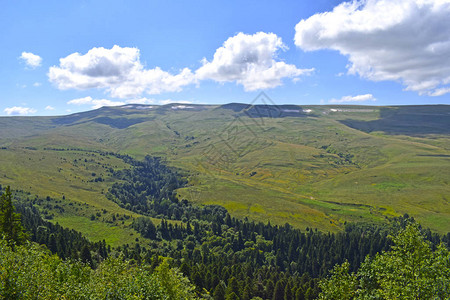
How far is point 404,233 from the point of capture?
44500 millimetres

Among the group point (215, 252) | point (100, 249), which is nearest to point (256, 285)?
point (215, 252)

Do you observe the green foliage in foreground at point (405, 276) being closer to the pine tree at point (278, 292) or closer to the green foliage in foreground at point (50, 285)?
the green foliage in foreground at point (50, 285)

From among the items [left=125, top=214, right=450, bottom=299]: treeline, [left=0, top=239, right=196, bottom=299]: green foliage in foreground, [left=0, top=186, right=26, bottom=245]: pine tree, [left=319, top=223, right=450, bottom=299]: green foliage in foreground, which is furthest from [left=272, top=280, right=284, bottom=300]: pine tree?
[left=0, top=186, right=26, bottom=245]: pine tree

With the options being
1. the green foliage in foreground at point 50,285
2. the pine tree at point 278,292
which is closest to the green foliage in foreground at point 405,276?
the green foliage in foreground at point 50,285

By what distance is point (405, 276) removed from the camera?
37.2 m

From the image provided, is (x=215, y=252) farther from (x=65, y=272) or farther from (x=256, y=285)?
(x=65, y=272)

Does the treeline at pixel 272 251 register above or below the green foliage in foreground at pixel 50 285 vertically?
below

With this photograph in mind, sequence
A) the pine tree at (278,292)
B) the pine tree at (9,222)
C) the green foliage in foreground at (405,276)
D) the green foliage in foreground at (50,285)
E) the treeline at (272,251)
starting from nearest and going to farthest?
the green foliage in foreground at (50,285) → the green foliage in foreground at (405,276) → the pine tree at (9,222) → the pine tree at (278,292) → the treeline at (272,251)

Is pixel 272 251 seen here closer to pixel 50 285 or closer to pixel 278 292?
pixel 278 292

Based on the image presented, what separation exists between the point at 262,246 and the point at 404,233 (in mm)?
150818

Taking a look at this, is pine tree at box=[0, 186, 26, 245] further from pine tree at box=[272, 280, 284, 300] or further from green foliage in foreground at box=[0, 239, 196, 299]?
pine tree at box=[272, 280, 284, 300]

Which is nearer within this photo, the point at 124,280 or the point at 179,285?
the point at 124,280

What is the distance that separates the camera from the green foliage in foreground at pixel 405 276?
30.7 metres

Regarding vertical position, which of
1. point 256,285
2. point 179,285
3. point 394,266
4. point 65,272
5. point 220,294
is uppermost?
point 394,266
